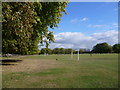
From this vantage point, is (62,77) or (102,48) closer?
(62,77)

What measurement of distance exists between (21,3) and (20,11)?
1.48 ft

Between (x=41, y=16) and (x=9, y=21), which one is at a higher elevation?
(x=41, y=16)

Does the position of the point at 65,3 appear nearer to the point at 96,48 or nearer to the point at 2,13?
the point at 2,13

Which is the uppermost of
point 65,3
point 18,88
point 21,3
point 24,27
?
point 65,3

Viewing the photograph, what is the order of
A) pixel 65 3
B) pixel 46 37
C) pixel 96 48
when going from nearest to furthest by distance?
pixel 65 3 → pixel 46 37 → pixel 96 48

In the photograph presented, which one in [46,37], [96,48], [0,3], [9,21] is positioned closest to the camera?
[0,3]

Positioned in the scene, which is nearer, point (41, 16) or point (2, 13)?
point (2, 13)

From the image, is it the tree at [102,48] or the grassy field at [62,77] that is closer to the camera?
the grassy field at [62,77]

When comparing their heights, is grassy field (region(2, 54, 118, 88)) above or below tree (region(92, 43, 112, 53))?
below

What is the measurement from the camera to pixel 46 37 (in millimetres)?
17922

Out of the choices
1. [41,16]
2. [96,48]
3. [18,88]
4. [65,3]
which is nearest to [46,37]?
[41,16]

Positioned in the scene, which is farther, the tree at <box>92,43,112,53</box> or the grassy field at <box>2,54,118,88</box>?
the tree at <box>92,43,112,53</box>

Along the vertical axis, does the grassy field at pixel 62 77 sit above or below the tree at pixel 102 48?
below

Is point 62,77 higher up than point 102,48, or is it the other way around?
point 102,48
